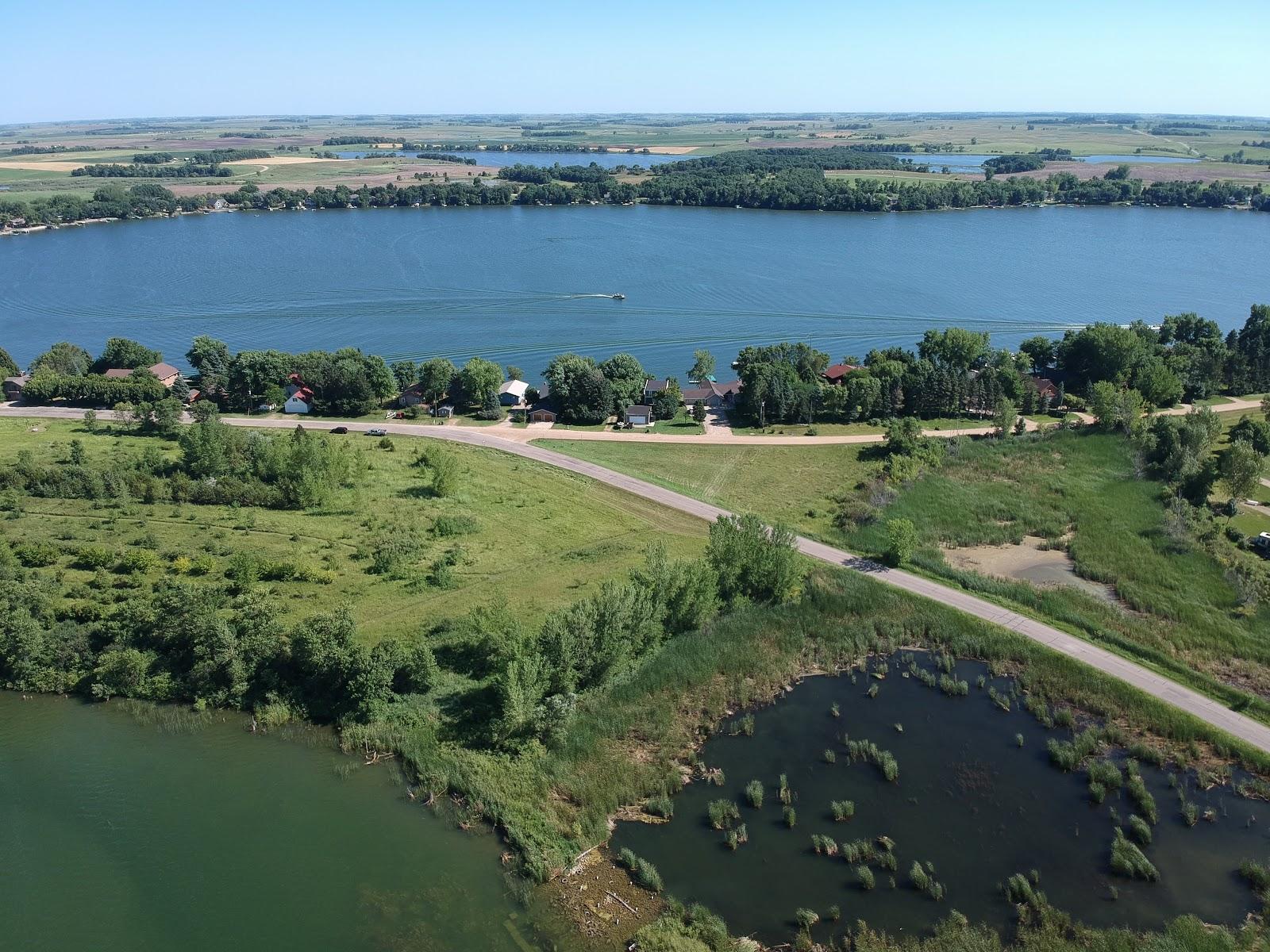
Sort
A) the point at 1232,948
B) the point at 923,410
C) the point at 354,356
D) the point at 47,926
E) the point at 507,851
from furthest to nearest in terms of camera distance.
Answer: the point at 354,356
the point at 923,410
the point at 507,851
the point at 47,926
the point at 1232,948

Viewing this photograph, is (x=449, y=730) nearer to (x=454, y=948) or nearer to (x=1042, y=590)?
(x=454, y=948)

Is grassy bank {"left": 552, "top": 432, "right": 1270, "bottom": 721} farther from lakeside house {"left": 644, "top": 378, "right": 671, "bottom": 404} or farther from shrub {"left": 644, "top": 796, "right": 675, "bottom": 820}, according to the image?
shrub {"left": 644, "top": 796, "right": 675, "bottom": 820}

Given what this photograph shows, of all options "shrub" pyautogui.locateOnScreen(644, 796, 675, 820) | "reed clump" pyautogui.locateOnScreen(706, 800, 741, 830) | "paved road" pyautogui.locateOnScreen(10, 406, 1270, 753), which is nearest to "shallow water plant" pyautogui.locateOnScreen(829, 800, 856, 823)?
"reed clump" pyautogui.locateOnScreen(706, 800, 741, 830)

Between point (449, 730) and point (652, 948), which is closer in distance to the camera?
point (652, 948)

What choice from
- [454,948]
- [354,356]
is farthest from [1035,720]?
[354,356]

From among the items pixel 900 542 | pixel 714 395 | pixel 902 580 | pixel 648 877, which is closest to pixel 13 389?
pixel 714 395
